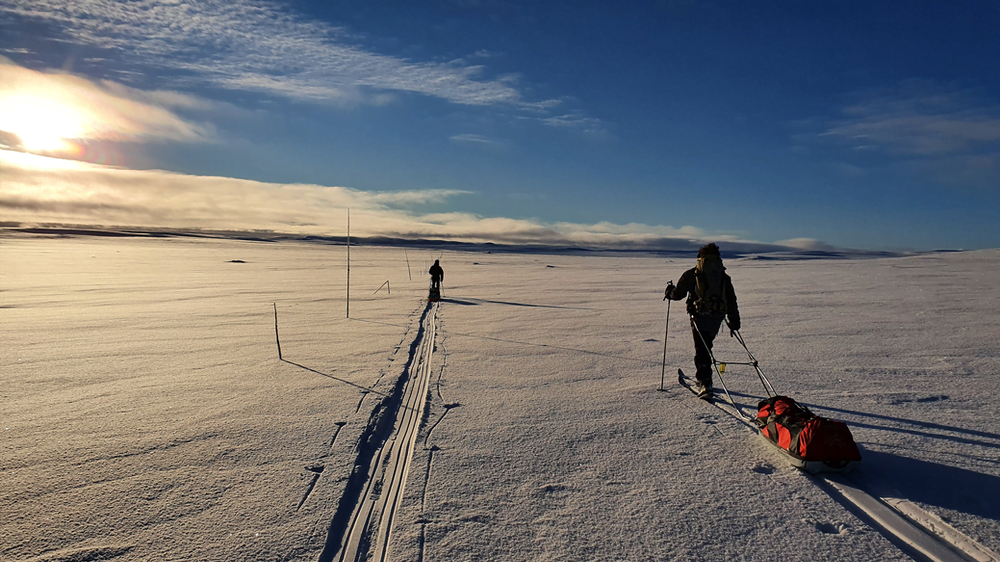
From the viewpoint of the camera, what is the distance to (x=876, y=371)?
24.0ft

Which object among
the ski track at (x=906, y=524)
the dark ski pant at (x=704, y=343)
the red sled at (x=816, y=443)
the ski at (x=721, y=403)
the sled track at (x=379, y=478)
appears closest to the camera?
the ski track at (x=906, y=524)

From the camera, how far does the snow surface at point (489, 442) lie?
332cm

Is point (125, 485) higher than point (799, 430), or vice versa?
point (799, 430)

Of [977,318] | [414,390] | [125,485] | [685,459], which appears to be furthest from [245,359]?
[977,318]

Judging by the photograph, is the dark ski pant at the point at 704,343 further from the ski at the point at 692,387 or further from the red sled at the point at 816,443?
the red sled at the point at 816,443

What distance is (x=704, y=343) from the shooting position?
20.6ft

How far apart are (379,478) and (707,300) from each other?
4.40 metres

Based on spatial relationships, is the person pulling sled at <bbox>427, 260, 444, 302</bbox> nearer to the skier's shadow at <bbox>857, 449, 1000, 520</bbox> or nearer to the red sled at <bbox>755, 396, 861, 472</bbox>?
the red sled at <bbox>755, 396, 861, 472</bbox>

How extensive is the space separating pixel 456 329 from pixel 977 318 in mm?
12043

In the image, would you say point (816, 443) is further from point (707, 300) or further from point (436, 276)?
point (436, 276)

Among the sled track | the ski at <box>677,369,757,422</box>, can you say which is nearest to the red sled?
the ski at <box>677,369,757,422</box>

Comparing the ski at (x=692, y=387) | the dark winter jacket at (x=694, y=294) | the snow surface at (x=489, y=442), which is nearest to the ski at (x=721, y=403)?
the ski at (x=692, y=387)

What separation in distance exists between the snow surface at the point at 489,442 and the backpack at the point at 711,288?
1184mm

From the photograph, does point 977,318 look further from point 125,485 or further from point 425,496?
point 125,485
